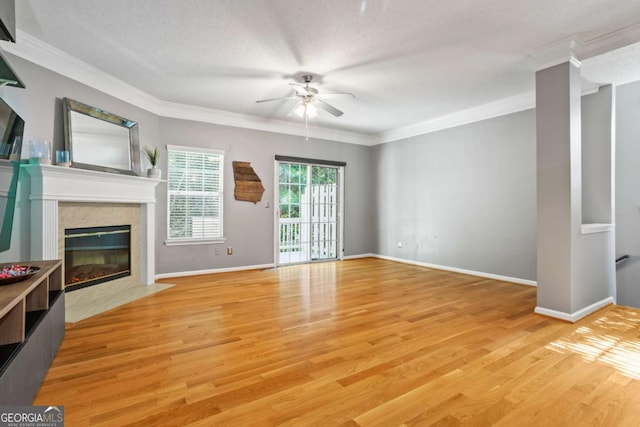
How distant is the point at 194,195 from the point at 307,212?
224 cm

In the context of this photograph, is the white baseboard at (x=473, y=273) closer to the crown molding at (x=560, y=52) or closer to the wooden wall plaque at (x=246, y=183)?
the crown molding at (x=560, y=52)

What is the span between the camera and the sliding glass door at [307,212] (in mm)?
6219

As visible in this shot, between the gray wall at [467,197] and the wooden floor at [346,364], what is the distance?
49.1 inches

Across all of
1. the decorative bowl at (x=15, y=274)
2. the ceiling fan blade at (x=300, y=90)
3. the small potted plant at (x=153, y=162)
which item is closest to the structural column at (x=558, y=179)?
the ceiling fan blade at (x=300, y=90)

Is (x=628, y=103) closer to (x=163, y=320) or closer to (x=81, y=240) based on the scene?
(x=163, y=320)

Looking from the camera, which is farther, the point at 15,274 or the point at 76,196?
the point at 76,196

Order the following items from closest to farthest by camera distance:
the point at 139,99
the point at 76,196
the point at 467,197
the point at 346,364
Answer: the point at 346,364, the point at 76,196, the point at 139,99, the point at 467,197

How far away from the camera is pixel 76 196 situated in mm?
3492

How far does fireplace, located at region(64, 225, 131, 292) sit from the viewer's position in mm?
3641

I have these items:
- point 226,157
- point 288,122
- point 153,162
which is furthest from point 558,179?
point 153,162

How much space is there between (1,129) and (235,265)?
3.67 meters

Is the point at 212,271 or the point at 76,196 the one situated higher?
the point at 76,196

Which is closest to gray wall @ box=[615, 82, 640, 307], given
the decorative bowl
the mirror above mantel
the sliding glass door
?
the sliding glass door

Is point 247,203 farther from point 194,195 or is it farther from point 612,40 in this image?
point 612,40
